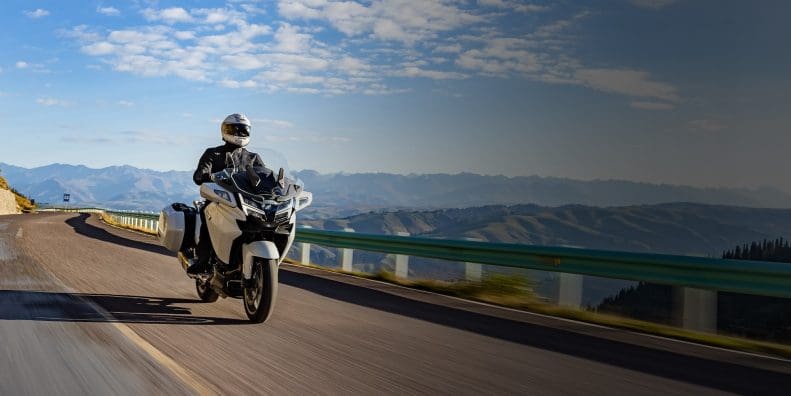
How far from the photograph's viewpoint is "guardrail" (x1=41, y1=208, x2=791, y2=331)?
866cm

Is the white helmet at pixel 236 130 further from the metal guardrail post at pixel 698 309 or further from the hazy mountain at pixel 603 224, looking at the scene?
the hazy mountain at pixel 603 224

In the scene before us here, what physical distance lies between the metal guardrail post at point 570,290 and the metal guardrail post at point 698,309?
1.73 m

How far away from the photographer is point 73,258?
1538 cm

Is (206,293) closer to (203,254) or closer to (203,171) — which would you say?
(203,254)

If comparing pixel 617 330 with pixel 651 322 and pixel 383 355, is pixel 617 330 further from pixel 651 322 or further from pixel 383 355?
pixel 383 355

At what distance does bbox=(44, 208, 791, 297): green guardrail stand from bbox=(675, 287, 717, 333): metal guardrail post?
16 cm

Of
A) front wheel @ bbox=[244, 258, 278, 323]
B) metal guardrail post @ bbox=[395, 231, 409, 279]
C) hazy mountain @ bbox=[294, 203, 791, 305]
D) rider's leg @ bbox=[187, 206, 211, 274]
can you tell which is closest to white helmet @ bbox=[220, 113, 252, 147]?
rider's leg @ bbox=[187, 206, 211, 274]

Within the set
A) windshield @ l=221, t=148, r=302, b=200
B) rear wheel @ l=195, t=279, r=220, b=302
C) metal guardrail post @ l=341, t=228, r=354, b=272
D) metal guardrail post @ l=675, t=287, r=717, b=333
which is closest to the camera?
windshield @ l=221, t=148, r=302, b=200

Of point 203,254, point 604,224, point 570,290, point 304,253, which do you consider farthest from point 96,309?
point 604,224

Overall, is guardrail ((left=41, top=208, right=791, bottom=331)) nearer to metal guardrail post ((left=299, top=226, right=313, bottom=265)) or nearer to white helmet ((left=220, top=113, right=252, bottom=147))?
metal guardrail post ((left=299, top=226, right=313, bottom=265))

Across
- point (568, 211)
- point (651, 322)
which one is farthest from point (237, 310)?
point (568, 211)

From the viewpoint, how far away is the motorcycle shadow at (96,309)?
309 inches

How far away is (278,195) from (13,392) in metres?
3.50

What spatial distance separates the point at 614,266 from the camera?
10516mm
